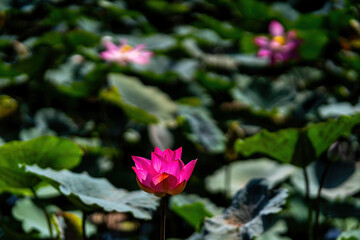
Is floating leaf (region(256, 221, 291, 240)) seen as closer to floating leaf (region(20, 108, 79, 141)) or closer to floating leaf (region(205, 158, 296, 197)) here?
floating leaf (region(205, 158, 296, 197))

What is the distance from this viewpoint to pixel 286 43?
1.81m

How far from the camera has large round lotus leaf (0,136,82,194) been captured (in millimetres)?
821

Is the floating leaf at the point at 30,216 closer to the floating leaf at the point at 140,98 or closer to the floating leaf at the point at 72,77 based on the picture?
the floating leaf at the point at 140,98

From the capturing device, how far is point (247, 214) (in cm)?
88

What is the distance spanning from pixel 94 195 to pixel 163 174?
0.26 meters

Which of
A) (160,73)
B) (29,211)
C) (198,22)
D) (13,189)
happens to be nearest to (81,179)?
Result: (13,189)

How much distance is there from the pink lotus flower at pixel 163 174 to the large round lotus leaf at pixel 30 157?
27 centimetres

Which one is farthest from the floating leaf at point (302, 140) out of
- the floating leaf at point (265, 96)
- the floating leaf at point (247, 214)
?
the floating leaf at point (265, 96)

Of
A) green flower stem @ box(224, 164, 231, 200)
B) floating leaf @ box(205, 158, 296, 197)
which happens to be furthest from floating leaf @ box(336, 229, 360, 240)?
green flower stem @ box(224, 164, 231, 200)

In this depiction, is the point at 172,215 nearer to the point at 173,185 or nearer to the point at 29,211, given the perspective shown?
the point at 29,211

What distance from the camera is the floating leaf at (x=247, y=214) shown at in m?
0.78

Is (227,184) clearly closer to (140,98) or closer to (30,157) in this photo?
(140,98)

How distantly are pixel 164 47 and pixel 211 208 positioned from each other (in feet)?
3.34

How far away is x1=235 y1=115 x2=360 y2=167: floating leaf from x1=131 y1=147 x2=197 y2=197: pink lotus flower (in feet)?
0.90
